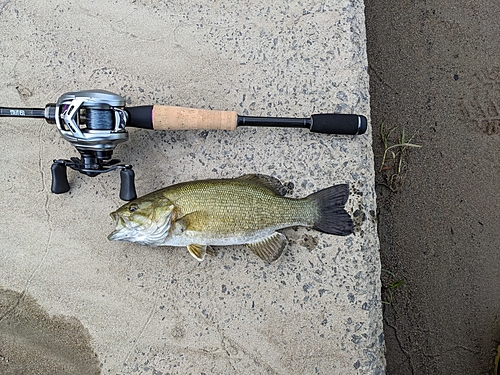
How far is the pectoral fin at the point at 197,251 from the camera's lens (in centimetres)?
278

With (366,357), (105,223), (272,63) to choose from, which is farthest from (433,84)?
(105,223)

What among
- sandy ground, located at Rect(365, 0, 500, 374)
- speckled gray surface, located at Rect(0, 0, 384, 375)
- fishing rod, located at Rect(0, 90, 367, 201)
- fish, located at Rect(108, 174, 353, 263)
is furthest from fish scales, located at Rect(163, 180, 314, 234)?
sandy ground, located at Rect(365, 0, 500, 374)

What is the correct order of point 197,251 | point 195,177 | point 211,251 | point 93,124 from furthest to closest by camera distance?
point 195,177, point 211,251, point 197,251, point 93,124

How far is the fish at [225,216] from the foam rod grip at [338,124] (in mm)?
372

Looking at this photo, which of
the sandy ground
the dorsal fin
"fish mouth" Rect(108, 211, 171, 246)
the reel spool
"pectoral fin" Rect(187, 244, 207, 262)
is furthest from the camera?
the sandy ground

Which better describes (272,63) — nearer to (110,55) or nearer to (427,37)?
(110,55)

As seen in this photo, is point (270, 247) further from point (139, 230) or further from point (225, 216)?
point (139, 230)

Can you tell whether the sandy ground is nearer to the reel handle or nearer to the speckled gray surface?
the speckled gray surface

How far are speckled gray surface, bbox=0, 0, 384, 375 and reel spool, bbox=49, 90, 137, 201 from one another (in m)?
0.37

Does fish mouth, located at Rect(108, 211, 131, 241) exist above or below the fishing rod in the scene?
below

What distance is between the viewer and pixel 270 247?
2.86 metres

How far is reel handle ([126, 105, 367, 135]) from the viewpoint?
9.11ft

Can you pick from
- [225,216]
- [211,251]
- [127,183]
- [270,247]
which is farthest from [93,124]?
[270,247]

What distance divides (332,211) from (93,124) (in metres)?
1.53
